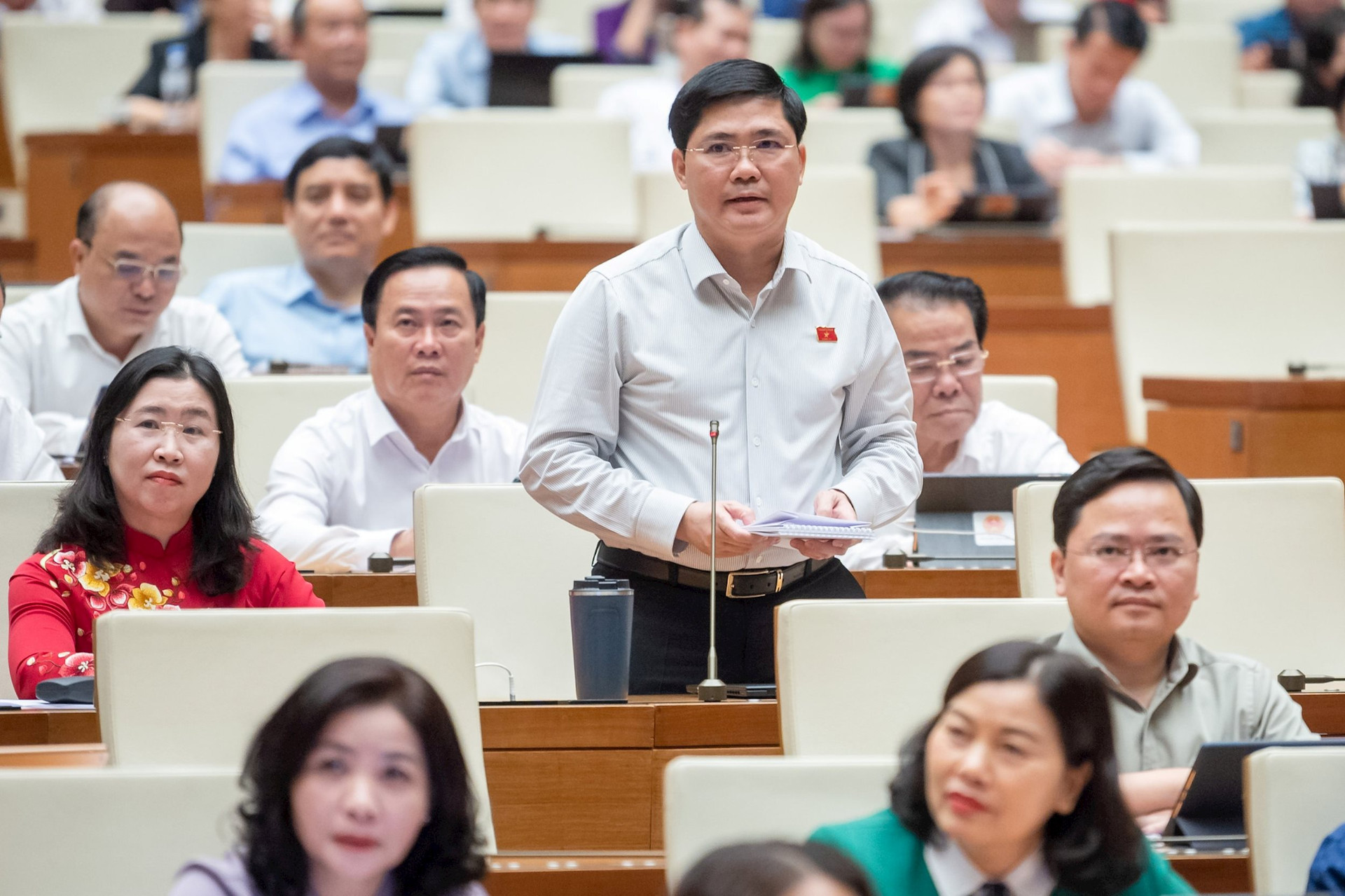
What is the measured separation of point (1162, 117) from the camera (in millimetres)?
5703

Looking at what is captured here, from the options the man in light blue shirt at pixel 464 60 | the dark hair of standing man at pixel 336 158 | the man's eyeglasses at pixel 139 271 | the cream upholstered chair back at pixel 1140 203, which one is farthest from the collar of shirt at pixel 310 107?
the cream upholstered chair back at pixel 1140 203

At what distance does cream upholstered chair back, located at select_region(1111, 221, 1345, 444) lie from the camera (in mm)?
4543

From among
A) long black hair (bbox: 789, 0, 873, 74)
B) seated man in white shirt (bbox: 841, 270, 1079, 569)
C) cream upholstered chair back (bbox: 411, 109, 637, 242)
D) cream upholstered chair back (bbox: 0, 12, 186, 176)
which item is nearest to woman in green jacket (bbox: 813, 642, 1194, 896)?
seated man in white shirt (bbox: 841, 270, 1079, 569)

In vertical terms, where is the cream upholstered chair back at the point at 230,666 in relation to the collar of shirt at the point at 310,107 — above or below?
below

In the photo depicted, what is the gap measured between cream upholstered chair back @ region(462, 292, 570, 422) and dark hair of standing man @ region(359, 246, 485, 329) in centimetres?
47

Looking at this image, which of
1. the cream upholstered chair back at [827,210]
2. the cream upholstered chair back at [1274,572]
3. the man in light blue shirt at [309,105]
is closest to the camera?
the cream upholstered chair back at [1274,572]

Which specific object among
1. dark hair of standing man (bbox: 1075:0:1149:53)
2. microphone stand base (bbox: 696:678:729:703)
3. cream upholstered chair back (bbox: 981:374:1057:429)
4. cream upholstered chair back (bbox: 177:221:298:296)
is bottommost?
microphone stand base (bbox: 696:678:729:703)

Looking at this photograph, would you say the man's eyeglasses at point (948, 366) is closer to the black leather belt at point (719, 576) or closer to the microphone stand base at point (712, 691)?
the black leather belt at point (719, 576)

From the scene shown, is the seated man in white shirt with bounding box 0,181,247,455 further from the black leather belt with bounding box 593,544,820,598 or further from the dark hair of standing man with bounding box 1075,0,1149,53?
the dark hair of standing man with bounding box 1075,0,1149,53

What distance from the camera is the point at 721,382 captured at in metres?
2.54

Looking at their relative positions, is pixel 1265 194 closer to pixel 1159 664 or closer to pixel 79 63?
pixel 1159 664

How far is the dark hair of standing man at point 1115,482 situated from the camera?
2256mm

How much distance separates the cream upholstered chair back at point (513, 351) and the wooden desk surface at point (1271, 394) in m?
1.41

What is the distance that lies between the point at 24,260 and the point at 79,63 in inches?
47.5
